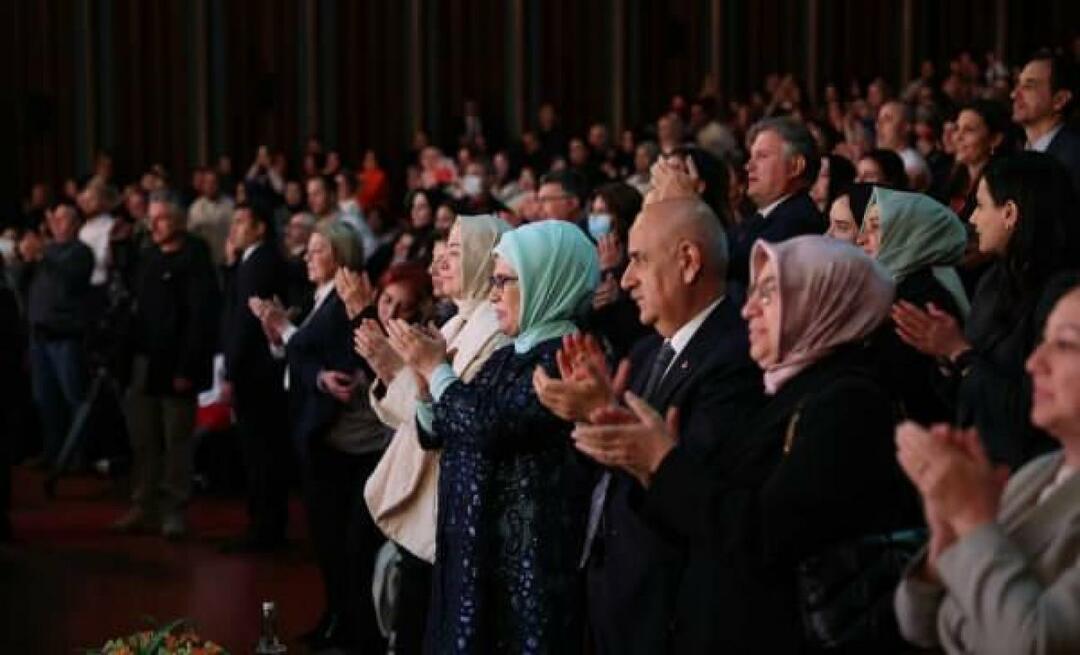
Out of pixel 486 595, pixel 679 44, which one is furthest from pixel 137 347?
pixel 679 44

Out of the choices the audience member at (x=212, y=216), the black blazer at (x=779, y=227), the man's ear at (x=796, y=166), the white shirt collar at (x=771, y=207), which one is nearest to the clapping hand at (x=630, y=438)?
the black blazer at (x=779, y=227)

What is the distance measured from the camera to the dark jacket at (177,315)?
9.20 m

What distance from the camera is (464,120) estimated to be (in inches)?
792

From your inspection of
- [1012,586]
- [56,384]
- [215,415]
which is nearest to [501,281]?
[1012,586]

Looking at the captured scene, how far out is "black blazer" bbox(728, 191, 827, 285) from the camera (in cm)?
575

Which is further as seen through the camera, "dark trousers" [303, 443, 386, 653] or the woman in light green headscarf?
"dark trousers" [303, 443, 386, 653]

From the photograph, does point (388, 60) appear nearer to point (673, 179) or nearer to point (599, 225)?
point (599, 225)

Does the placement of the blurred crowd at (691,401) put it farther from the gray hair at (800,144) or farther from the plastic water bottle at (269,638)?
the plastic water bottle at (269,638)

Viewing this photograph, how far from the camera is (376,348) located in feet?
16.9

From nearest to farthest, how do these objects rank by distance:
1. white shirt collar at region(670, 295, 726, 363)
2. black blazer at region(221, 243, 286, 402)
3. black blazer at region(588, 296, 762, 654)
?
black blazer at region(588, 296, 762, 654), white shirt collar at region(670, 295, 726, 363), black blazer at region(221, 243, 286, 402)

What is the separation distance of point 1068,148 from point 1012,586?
4.28 meters

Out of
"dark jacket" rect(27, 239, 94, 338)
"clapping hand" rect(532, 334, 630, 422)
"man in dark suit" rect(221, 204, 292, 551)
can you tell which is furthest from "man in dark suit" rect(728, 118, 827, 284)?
"dark jacket" rect(27, 239, 94, 338)

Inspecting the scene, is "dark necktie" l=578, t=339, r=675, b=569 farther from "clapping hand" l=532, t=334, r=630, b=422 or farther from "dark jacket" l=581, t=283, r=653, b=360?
"dark jacket" l=581, t=283, r=653, b=360

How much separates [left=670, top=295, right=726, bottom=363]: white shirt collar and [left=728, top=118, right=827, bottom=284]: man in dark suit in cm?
192
